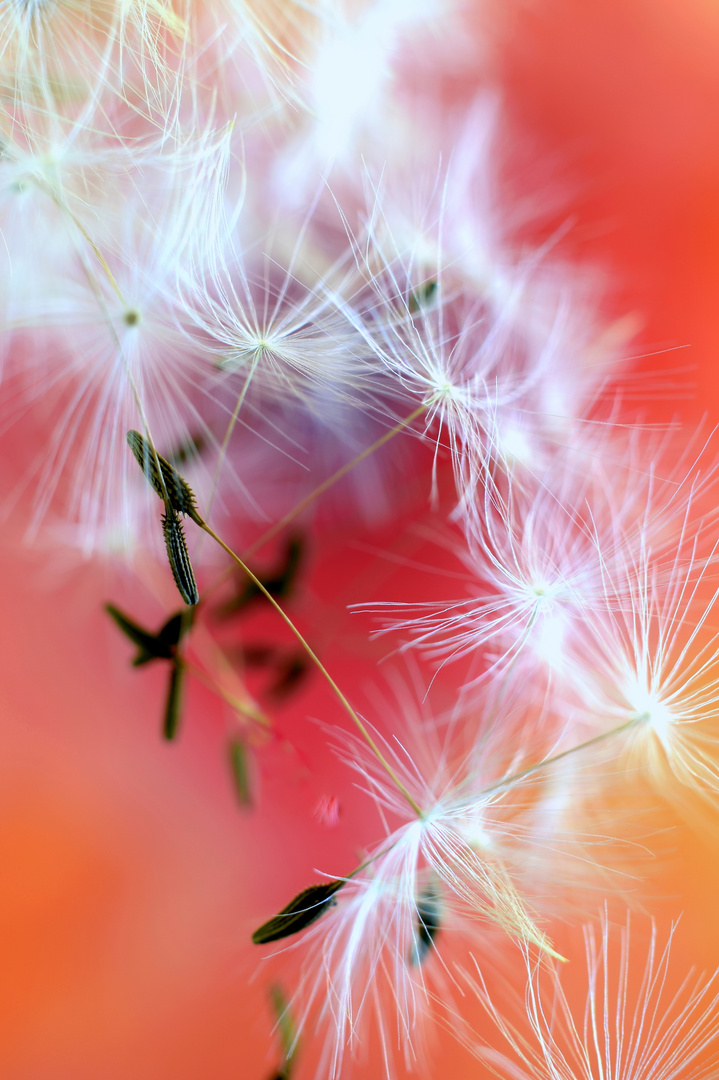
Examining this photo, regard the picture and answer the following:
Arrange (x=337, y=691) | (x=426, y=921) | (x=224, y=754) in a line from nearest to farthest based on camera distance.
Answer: (x=337, y=691), (x=426, y=921), (x=224, y=754)

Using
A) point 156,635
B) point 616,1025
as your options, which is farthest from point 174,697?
point 616,1025

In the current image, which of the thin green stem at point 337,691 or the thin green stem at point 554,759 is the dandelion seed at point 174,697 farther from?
the thin green stem at point 554,759

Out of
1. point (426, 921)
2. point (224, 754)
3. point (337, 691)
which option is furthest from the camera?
point (224, 754)

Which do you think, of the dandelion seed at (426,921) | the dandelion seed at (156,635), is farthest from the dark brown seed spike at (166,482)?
the dandelion seed at (426,921)

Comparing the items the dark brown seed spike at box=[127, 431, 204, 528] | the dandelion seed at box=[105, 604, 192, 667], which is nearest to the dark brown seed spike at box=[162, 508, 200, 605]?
the dark brown seed spike at box=[127, 431, 204, 528]

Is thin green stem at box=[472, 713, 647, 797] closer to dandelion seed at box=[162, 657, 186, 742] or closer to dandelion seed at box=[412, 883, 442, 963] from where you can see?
dandelion seed at box=[412, 883, 442, 963]

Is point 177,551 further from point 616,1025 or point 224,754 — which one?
point 616,1025

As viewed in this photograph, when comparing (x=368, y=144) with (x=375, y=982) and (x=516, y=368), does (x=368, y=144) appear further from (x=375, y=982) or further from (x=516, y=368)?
(x=375, y=982)
